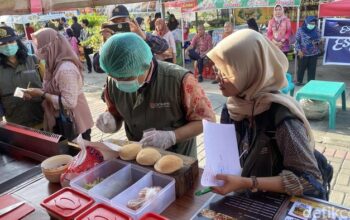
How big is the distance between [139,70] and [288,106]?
778 mm

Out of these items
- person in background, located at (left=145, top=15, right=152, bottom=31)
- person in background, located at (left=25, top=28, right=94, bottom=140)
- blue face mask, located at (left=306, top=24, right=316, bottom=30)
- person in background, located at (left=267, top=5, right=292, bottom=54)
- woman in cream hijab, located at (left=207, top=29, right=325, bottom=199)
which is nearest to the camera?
woman in cream hijab, located at (left=207, top=29, right=325, bottom=199)

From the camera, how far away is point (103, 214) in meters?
1.13

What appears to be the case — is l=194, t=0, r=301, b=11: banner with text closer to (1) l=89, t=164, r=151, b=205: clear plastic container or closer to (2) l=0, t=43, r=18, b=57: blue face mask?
(2) l=0, t=43, r=18, b=57: blue face mask

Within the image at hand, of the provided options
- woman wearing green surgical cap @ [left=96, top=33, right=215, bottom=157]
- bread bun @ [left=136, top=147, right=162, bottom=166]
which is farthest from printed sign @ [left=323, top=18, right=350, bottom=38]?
bread bun @ [left=136, top=147, right=162, bottom=166]

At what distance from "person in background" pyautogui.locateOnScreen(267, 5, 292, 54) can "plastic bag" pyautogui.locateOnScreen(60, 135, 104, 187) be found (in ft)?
20.7

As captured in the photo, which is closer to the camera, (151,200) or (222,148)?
(151,200)

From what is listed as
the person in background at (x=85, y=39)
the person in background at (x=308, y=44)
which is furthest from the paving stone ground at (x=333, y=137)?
the person in background at (x=85, y=39)

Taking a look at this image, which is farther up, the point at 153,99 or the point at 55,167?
the point at 153,99

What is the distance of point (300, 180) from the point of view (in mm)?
1240

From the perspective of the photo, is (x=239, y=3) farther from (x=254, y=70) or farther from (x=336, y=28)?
→ (x=254, y=70)

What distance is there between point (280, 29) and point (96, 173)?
659 cm

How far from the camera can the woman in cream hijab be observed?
49.5 inches

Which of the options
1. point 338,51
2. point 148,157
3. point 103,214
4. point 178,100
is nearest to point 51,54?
point 178,100

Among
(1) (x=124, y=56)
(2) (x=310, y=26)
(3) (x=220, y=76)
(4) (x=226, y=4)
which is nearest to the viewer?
(3) (x=220, y=76)
